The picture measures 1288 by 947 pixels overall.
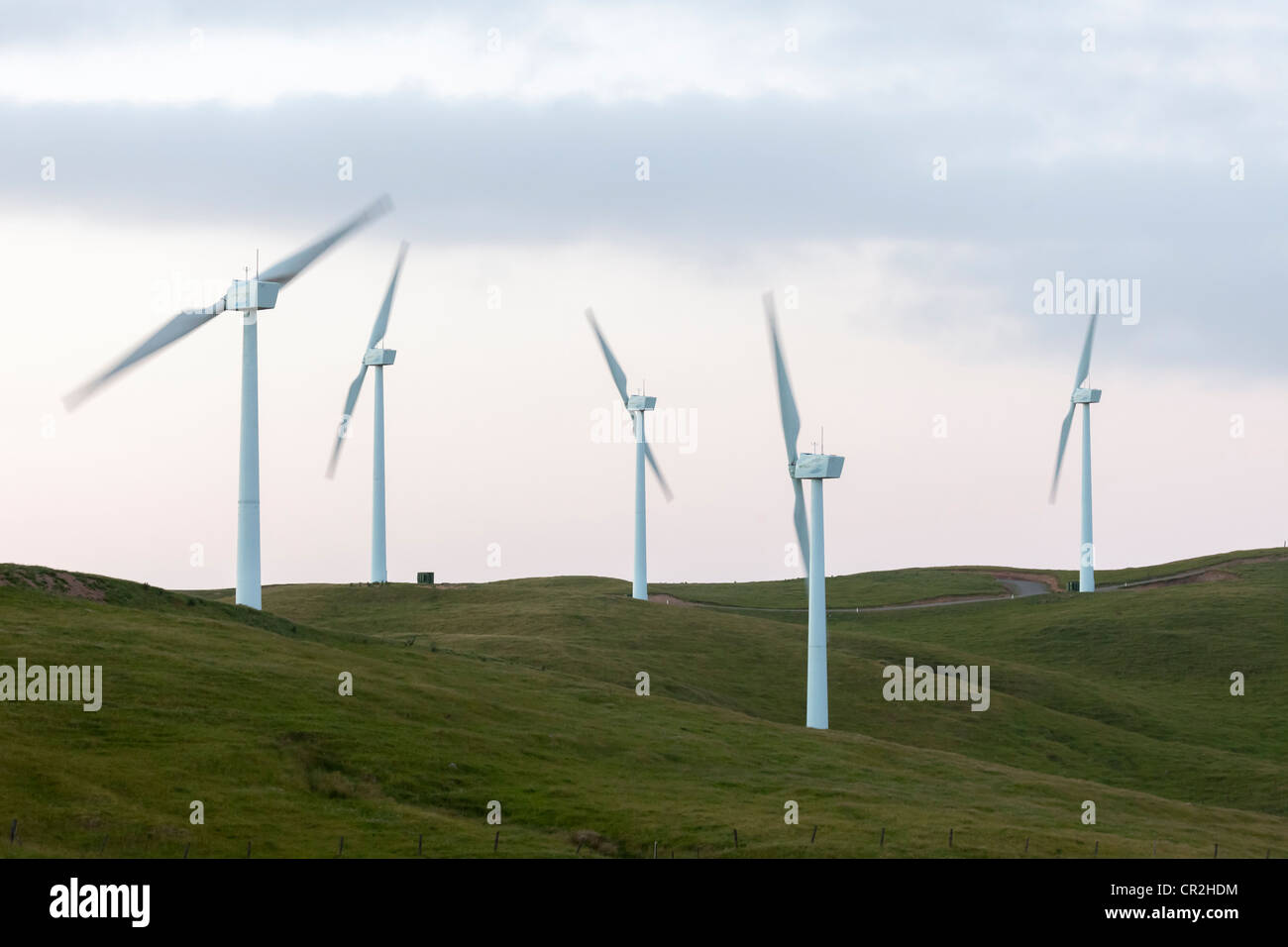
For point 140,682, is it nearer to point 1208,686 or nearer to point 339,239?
point 339,239

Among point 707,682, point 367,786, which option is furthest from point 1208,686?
point 367,786

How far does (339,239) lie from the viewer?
268ft

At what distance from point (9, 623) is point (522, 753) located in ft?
75.5

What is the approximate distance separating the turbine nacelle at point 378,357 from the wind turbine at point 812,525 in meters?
53.1

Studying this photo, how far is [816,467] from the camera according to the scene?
258 ft

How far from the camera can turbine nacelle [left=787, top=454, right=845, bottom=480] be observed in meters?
78.7

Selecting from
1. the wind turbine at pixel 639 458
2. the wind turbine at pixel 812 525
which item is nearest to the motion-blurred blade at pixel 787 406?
the wind turbine at pixel 812 525

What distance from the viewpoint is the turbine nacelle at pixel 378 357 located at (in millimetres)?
124125

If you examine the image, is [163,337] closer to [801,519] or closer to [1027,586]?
[801,519]

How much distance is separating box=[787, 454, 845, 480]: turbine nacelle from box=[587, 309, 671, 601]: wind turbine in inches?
1710

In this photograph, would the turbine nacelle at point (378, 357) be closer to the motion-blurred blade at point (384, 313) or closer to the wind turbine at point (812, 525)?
the motion-blurred blade at point (384, 313)

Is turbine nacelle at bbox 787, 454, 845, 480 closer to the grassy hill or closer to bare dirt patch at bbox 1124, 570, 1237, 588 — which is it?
the grassy hill

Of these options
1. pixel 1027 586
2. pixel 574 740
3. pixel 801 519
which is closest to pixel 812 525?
pixel 801 519
